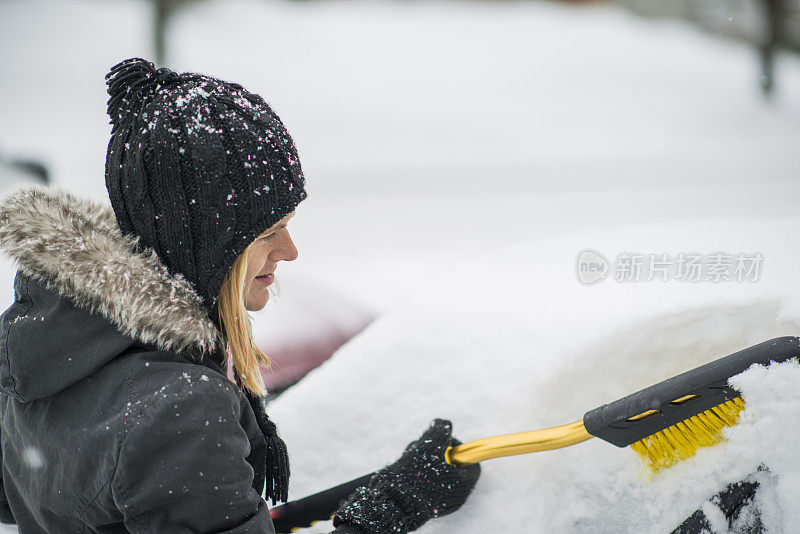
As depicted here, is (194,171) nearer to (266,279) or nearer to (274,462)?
(266,279)

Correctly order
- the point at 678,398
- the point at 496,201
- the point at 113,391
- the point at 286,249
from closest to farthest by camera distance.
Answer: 1. the point at 113,391
2. the point at 678,398
3. the point at 286,249
4. the point at 496,201

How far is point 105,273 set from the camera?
1.15 m

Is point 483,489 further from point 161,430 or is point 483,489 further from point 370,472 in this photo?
point 161,430

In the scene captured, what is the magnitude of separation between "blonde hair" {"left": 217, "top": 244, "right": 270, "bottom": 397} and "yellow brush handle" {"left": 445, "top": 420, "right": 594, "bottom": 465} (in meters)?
0.46

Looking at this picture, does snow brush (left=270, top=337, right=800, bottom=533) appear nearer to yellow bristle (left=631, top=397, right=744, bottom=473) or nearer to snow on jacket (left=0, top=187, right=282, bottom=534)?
yellow bristle (left=631, top=397, right=744, bottom=473)

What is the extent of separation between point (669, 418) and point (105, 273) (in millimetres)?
1062

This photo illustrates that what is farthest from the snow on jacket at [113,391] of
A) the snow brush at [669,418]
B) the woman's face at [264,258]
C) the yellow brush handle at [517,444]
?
the snow brush at [669,418]

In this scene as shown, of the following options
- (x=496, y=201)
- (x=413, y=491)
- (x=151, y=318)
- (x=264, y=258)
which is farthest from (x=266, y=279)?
(x=496, y=201)

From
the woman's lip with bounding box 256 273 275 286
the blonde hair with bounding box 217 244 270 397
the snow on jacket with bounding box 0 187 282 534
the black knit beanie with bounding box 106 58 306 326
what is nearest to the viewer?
the snow on jacket with bounding box 0 187 282 534

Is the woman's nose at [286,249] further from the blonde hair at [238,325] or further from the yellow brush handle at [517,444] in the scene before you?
the yellow brush handle at [517,444]

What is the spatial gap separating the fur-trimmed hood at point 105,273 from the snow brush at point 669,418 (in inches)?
26.6

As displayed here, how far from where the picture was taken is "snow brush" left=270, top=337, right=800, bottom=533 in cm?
124

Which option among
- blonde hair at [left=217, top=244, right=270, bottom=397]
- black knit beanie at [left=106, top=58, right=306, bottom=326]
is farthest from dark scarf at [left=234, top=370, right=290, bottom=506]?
black knit beanie at [left=106, top=58, right=306, bottom=326]

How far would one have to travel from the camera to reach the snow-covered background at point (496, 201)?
1463mm
